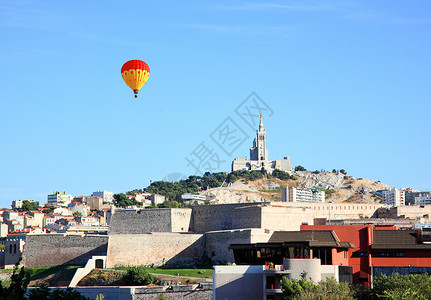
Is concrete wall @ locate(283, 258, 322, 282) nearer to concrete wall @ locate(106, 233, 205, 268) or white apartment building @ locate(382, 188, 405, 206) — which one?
concrete wall @ locate(106, 233, 205, 268)

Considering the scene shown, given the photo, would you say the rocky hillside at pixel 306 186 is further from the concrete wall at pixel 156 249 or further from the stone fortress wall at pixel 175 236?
the concrete wall at pixel 156 249

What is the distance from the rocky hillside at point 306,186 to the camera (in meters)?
117

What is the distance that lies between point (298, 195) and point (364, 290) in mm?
75902

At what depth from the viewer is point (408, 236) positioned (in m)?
46.7

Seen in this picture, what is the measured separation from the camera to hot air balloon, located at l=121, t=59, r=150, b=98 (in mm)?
52312

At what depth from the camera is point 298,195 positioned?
11625 centimetres

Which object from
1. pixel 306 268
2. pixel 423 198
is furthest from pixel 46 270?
pixel 423 198

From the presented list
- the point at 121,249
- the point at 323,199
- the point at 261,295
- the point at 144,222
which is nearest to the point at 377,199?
the point at 323,199

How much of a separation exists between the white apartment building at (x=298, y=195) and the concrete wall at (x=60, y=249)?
171 feet

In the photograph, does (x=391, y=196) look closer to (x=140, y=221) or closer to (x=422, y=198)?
(x=422, y=198)

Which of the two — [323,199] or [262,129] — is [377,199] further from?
[262,129]

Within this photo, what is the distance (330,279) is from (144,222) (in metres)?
31.9

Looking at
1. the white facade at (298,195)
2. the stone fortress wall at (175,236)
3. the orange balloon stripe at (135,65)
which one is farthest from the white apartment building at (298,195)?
the orange balloon stripe at (135,65)

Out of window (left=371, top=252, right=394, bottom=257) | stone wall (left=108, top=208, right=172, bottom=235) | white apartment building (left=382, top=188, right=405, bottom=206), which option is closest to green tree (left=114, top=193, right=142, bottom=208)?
white apartment building (left=382, top=188, right=405, bottom=206)
